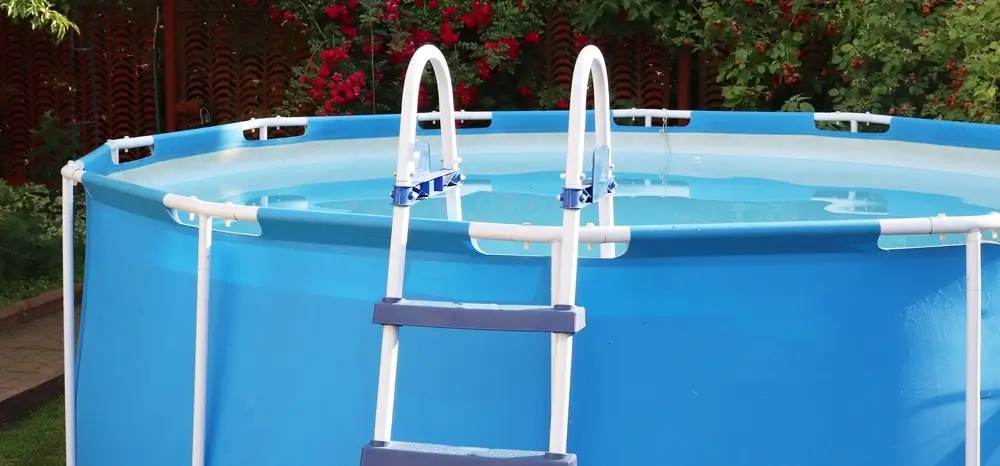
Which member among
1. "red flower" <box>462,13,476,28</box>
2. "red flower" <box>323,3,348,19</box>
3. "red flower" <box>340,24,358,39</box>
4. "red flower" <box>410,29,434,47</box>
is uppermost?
"red flower" <box>323,3,348,19</box>

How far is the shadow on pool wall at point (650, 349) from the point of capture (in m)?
2.91

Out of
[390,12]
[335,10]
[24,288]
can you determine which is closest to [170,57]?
[335,10]

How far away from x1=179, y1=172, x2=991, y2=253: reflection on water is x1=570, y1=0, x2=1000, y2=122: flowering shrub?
2.22 m

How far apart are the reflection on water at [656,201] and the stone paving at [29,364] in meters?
1.39

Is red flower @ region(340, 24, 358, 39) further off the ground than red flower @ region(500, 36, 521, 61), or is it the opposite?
red flower @ region(340, 24, 358, 39)

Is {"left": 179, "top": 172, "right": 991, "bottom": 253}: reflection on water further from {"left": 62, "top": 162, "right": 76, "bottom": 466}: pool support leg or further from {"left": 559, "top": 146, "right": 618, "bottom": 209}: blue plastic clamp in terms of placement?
{"left": 559, "top": 146, "right": 618, "bottom": 209}: blue plastic clamp

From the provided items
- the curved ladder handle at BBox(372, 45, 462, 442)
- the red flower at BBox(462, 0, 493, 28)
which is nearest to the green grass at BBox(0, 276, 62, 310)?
the red flower at BBox(462, 0, 493, 28)

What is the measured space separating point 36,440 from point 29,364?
36.1 inches

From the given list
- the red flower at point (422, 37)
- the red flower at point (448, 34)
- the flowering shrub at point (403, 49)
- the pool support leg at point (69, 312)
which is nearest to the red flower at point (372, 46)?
the flowering shrub at point (403, 49)

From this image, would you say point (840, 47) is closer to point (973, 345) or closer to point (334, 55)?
point (334, 55)

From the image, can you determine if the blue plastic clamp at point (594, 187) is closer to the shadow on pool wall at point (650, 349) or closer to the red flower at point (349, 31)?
the shadow on pool wall at point (650, 349)

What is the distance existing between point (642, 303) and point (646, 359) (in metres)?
0.13

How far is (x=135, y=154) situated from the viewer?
1003 centimetres

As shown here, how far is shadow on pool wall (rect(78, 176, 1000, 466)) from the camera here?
2.91 metres
